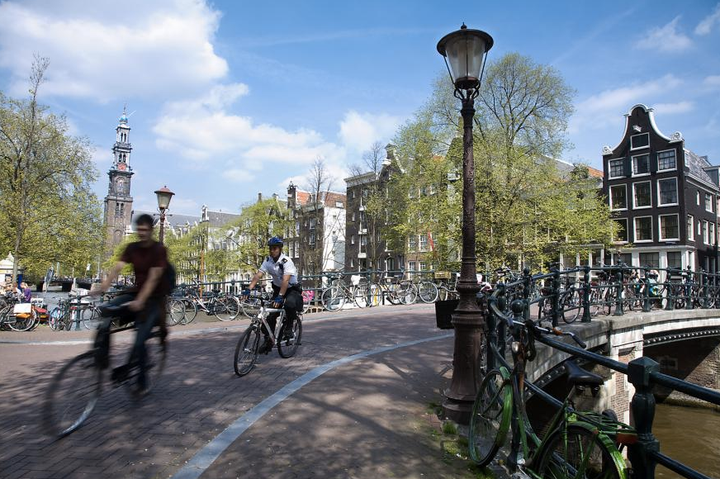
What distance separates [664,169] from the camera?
3662 centimetres

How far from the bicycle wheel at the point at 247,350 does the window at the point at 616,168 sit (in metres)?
39.8

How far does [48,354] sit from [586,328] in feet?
34.3

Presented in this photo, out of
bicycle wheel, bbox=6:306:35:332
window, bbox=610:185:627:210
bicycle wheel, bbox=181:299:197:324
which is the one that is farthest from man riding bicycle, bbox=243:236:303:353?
window, bbox=610:185:627:210

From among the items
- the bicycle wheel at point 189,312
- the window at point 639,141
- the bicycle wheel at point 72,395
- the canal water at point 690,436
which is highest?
the window at point 639,141

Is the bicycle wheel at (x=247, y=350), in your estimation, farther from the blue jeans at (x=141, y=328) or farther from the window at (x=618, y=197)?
the window at (x=618, y=197)

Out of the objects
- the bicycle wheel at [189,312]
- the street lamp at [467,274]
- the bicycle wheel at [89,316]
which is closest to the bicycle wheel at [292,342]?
the street lamp at [467,274]

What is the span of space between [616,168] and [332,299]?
104ft

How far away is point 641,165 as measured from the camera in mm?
37969

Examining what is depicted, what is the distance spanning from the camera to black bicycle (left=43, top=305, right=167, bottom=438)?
4.13 m

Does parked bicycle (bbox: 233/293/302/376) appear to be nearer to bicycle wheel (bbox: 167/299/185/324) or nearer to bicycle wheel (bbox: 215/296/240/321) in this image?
Result: bicycle wheel (bbox: 167/299/185/324)

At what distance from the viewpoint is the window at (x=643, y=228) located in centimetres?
3734

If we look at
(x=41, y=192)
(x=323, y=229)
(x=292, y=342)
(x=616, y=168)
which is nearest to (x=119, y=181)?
(x=323, y=229)

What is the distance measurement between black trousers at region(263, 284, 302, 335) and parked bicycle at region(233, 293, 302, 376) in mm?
72

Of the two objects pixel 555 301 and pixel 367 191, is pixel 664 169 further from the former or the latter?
pixel 555 301
